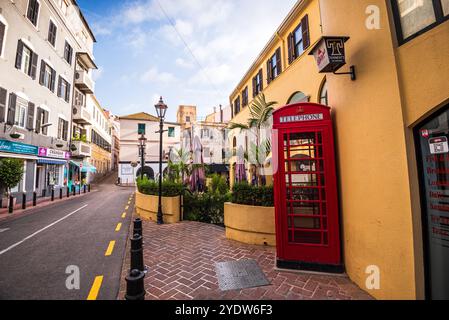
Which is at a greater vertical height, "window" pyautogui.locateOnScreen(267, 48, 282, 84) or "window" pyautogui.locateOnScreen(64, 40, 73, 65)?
"window" pyautogui.locateOnScreen(64, 40, 73, 65)

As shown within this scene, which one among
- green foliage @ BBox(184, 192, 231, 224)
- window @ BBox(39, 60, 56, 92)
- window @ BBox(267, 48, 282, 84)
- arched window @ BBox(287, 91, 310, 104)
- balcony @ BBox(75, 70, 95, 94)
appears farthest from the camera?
balcony @ BBox(75, 70, 95, 94)

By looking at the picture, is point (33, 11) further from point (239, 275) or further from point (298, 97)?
point (239, 275)

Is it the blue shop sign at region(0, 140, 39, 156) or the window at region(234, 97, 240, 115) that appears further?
the window at region(234, 97, 240, 115)

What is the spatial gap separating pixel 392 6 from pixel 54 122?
2287 centimetres

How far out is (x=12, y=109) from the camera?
12680 mm

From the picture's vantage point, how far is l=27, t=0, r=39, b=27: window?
46.1 feet

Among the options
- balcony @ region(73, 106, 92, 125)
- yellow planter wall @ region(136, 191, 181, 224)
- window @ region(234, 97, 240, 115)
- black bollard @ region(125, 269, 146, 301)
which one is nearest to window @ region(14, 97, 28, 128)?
balcony @ region(73, 106, 92, 125)

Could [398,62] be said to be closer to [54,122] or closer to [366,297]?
[366,297]

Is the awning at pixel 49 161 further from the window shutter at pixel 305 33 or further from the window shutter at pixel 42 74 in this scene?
the window shutter at pixel 305 33

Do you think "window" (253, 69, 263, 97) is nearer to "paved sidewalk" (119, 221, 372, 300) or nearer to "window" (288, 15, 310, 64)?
"window" (288, 15, 310, 64)

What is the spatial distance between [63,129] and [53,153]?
3580 millimetres

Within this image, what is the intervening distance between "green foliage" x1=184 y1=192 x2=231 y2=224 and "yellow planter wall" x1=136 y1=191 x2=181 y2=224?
468 millimetres

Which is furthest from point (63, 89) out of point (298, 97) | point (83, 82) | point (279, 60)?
point (298, 97)

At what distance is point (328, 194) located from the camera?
418 cm
